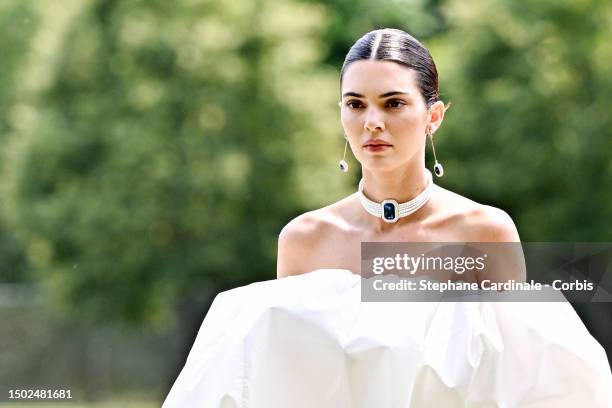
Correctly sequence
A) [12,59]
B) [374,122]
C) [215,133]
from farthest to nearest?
[12,59], [215,133], [374,122]

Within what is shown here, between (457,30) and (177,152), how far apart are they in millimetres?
3358

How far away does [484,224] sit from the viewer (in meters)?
2.38

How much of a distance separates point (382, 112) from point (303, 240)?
382 mm

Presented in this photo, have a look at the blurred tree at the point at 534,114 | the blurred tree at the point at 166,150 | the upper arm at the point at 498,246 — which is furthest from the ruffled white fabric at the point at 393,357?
the blurred tree at the point at 166,150

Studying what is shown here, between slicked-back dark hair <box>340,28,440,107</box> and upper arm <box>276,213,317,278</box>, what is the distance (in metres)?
0.36

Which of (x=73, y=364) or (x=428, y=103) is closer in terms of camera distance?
(x=428, y=103)

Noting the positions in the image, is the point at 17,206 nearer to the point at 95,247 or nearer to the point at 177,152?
the point at 95,247

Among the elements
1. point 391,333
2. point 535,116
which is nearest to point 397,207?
point 391,333

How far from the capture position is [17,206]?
42.7 feet

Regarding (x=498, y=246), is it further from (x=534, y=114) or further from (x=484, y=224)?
(x=534, y=114)

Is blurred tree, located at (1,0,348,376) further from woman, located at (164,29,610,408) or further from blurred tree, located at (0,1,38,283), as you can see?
woman, located at (164,29,610,408)

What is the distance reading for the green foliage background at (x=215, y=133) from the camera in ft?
40.2

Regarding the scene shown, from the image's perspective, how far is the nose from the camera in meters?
2.34

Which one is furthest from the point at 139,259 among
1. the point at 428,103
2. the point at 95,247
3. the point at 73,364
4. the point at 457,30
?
the point at 428,103
